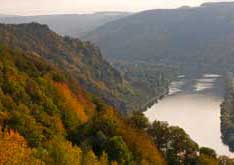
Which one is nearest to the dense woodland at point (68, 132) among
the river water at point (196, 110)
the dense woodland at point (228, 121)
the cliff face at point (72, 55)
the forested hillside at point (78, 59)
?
the river water at point (196, 110)

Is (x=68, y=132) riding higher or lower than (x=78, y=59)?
higher

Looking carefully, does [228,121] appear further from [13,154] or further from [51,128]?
[13,154]

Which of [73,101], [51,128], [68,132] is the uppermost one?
[51,128]

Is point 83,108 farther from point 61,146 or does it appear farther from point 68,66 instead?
point 68,66

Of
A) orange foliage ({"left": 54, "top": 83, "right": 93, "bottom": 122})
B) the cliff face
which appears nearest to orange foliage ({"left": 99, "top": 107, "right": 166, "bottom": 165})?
orange foliage ({"left": 54, "top": 83, "right": 93, "bottom": 122})

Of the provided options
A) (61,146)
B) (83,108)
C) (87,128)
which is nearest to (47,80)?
(83,108)

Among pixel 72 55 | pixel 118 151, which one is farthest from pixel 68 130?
pixel 72 55

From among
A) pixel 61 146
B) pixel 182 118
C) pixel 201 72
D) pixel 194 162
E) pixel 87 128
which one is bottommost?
pixel 201 72
